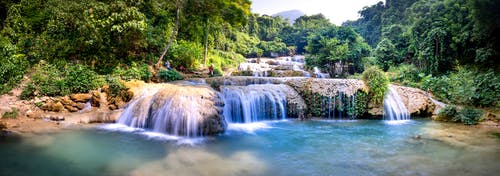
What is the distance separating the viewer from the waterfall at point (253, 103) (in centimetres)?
1070

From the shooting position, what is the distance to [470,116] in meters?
10.2

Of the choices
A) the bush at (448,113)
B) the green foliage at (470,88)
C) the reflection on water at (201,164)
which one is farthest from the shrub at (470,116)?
the reflection on water at (201,164)

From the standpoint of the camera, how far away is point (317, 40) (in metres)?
22.6

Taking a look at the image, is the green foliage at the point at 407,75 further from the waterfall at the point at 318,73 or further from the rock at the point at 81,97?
the rock at the point at 81,97

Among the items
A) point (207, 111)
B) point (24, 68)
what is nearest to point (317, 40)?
point (207, 111)

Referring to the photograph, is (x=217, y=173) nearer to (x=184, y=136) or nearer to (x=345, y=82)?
(x=184, y=136)

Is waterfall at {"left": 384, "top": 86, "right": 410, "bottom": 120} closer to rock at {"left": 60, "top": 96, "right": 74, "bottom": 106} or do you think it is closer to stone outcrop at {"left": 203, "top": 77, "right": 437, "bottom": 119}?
stone outcrop at {"left": 203, "top": 77, "right": 437, "bottom": 119}

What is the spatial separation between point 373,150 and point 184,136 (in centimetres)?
512

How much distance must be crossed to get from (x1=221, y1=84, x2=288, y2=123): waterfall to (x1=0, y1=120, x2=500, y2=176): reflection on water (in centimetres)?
160

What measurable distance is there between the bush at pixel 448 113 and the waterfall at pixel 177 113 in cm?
880

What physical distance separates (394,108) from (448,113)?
1.87m

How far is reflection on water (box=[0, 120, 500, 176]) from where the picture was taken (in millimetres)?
5426

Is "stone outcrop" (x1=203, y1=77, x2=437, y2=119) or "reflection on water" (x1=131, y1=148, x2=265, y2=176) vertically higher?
"stone outcrop" (x1=203, y1=77, x2=437, y2=119)

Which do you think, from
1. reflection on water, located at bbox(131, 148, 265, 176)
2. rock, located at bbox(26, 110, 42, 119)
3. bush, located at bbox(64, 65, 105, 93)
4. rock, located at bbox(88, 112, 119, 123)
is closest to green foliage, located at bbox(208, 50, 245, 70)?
bush, located at bbox(64, 65, 105, 93)
